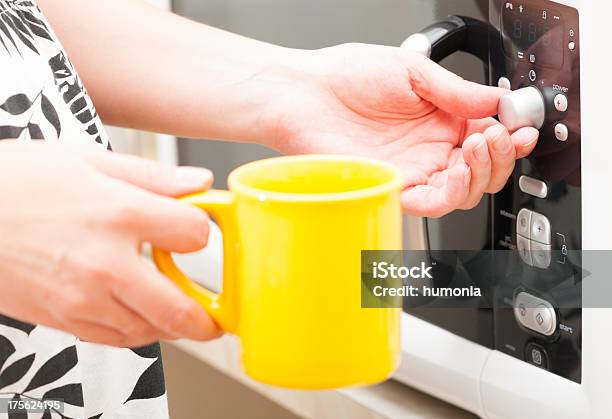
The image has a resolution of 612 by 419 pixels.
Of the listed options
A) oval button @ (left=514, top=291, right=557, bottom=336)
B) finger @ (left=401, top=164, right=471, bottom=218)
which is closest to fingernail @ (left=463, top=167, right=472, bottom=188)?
finger @ (left=401, top=164, right=471, bottom=218)

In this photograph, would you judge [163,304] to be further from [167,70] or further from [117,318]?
[167,70]

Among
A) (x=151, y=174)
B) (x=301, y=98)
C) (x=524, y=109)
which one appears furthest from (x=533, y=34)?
(x=151, y=174)

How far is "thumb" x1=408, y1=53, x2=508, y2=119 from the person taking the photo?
55 centimetres

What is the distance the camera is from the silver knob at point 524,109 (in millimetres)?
529

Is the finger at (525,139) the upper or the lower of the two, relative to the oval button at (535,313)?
upper

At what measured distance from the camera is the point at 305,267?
1.14 ft

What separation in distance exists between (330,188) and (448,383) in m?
0.31

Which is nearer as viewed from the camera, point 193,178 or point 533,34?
point 193,178

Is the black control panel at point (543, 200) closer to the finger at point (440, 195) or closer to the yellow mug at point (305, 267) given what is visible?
the finger at point (440, 195)

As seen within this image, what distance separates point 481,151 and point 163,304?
0.22m

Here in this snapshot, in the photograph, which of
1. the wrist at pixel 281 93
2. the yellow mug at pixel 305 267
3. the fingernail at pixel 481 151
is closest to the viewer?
the yellow mug at pixel 305 267

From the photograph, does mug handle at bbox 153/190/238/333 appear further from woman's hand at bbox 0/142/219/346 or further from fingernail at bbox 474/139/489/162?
fingernail at bbox 474/139/489/162

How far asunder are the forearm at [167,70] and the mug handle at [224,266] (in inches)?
11.3

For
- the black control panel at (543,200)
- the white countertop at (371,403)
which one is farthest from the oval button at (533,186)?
the white countertop at (371,403)
